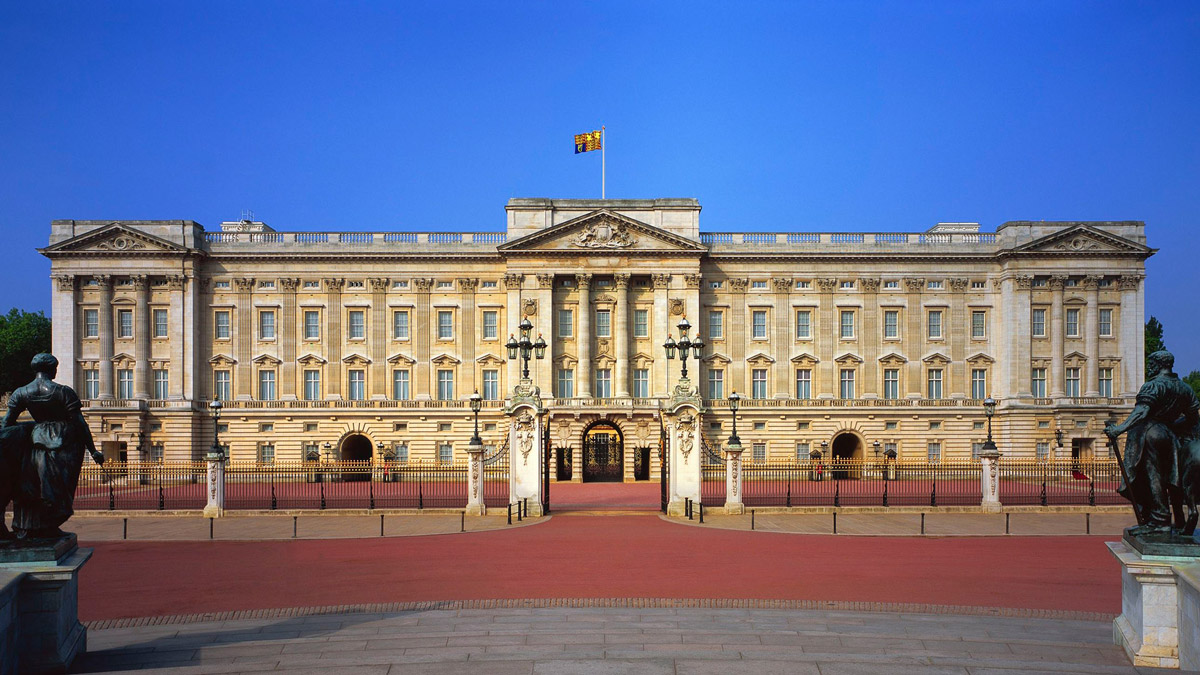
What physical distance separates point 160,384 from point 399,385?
15.2 meters

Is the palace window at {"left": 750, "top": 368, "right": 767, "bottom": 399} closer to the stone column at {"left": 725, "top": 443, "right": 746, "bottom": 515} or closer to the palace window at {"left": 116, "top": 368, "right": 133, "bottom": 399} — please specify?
the stone column at {"left": 725, "top": 443, "right": 746, "bottom": 515}

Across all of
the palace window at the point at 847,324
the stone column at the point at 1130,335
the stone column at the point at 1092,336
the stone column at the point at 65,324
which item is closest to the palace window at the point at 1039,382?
the stone column at the point at 1092,336

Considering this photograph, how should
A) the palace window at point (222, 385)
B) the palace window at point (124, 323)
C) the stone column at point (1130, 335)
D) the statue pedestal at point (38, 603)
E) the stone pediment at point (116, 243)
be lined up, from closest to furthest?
the statue pedestal at point (38, 603)
the stone pediment at point (116, 243)
the palace window at point (124, 323)
the stone column at point (1130, 335)
the palace window at point (222, 385)

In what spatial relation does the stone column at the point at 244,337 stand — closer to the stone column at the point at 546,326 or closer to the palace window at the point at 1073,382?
the stone column at the point at 546,326

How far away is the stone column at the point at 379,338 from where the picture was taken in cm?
5993

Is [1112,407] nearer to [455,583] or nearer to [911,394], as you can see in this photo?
[911,394]

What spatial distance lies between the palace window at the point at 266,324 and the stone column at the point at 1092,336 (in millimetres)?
52951

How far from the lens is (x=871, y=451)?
5928 cm

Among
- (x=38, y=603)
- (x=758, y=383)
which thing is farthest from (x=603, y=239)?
(x=38, y=603)

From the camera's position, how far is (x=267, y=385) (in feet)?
197

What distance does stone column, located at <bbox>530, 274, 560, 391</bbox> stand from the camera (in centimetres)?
5828

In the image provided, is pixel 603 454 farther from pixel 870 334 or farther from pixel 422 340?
pixel 870 334

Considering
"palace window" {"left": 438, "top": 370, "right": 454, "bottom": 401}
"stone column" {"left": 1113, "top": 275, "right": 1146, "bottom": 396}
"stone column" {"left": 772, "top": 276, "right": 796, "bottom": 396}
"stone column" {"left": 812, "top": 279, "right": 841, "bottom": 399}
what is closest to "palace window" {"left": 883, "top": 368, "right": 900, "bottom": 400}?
"stone column" {"left": 812, "top": 279, "right": 841, "bottom": 399}

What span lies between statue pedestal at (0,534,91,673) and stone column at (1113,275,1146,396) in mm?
62575
